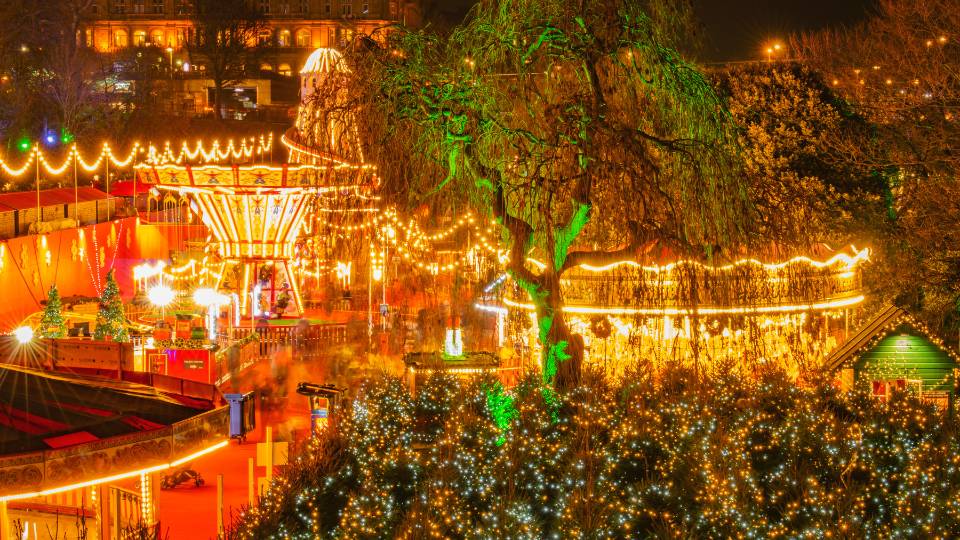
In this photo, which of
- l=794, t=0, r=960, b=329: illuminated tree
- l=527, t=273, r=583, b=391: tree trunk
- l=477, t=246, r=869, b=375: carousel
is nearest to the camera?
l=477, t=246, r=869, b=375: carousel

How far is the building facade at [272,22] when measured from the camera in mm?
100438

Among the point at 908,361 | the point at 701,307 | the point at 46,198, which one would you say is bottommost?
the point at 908,361

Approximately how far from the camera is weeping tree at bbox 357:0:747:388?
1144 centimetres

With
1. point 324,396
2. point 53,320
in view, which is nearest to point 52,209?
point 53,320

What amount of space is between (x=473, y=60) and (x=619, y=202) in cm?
212

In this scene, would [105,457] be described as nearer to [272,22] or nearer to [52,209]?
[52,209]

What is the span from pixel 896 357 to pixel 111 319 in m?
12.2

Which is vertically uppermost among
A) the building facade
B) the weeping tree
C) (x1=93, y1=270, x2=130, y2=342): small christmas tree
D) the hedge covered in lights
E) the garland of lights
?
the building facade

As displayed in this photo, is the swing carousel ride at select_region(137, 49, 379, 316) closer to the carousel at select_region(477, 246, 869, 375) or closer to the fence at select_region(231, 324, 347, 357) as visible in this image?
the fence at select_region(231, 324, 347, 357)

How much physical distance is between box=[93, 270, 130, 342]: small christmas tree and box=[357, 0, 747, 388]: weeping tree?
837cm

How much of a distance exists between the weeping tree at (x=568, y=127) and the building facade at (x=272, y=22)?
8876 centimetres

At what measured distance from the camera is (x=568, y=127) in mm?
11359

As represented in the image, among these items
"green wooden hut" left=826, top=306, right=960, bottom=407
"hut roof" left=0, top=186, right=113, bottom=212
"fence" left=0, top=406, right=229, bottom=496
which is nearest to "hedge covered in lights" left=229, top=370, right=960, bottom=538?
"fence" left=0, top=406, right=229, bottom=496

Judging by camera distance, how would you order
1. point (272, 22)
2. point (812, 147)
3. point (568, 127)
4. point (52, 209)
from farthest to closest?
point (272, 22) < point (52, 209) < point (812, 147) < point (568, 127)
